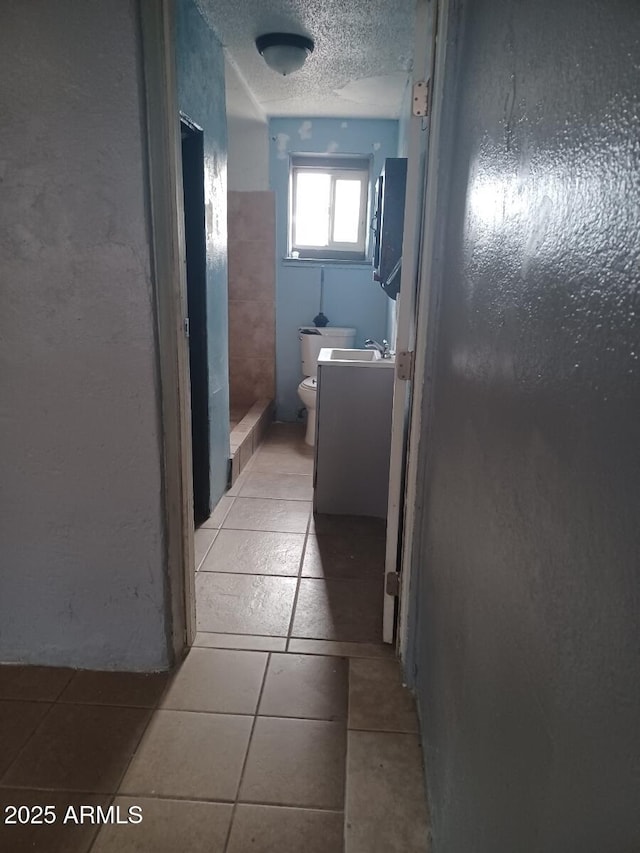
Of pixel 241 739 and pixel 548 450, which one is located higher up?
pixel 548 450

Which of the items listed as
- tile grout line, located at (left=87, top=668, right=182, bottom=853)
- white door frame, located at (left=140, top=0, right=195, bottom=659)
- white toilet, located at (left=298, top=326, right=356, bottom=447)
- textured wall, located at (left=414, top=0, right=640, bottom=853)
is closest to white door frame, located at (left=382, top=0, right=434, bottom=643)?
textured wall, located at (left=414, top=0, right=640, bottom=853)

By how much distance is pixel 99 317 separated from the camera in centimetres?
173

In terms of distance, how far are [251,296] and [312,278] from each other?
52cm

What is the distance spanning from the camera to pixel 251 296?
15.8 feet

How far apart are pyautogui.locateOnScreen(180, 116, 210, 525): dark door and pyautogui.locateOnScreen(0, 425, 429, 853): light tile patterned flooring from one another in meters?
0.71

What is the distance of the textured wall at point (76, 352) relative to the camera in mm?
1583

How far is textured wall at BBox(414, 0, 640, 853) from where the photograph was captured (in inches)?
19.1

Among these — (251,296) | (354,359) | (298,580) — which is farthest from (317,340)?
(298,580)

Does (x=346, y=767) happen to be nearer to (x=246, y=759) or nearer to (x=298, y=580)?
(x=246, y=759)

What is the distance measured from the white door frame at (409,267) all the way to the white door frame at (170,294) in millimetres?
673

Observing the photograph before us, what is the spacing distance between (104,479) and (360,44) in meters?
2.54

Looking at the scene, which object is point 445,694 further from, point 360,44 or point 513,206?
point 360,44

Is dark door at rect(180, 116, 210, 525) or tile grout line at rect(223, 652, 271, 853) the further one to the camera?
dark door at rect(180, 116, 210, 525)

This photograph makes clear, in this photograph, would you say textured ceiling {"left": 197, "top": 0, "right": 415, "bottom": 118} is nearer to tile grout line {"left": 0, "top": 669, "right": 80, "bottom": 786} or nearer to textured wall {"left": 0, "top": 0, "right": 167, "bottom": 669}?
textured wall {"left": 0, "top": 0, "right": 167, "bottom": 669}
